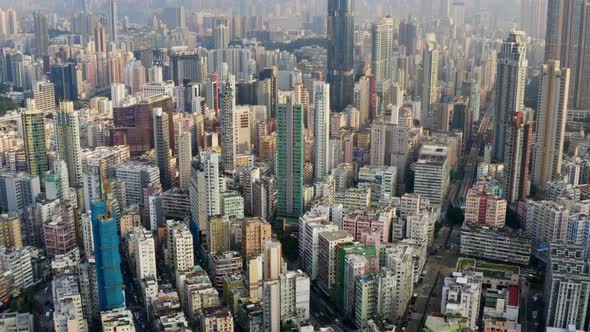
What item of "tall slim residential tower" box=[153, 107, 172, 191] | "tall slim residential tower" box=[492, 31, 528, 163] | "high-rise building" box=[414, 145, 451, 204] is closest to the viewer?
"high-rise building" box=[414, 145, 451, 204]

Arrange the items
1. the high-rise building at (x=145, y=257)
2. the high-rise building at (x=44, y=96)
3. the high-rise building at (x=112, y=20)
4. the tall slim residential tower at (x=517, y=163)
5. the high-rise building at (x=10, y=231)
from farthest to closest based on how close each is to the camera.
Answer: the high-rise building at (x=112, y=20), the high-rise building at (x=44, y=96), the tall slim residential tower at (x=517, y=163), the high-rise building at (x=10, y=231), the high-rise building at (x=145, y=257)

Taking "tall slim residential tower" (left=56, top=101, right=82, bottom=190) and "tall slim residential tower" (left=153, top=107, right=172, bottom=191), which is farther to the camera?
"tall slim residential tower" (left=153, top=107, right=172, bottom=191)

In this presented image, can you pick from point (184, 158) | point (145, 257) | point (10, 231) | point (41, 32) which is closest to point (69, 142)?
point (184, 158)

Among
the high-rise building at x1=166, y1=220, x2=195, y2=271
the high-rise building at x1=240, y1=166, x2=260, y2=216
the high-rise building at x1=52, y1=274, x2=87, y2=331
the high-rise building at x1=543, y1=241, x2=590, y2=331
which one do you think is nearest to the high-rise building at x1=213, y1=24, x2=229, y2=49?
the high-rise building at x1=240, y1=166, x2=260, y2=216

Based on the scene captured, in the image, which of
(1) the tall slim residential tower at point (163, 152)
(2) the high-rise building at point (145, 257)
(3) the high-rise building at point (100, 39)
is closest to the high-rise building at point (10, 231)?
(2) the high-rise building at point (145, 257)

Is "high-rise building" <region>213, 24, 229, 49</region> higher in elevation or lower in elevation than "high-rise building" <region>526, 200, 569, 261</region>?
higher

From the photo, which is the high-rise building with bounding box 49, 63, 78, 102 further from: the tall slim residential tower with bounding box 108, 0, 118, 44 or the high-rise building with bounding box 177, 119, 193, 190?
the high-rise building with bounding box 177, 119, 193, 190

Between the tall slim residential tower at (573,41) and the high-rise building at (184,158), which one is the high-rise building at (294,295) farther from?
the tall slim residential tower at (573,41)
